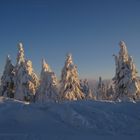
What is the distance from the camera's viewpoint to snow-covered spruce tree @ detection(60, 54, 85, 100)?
5116 cm

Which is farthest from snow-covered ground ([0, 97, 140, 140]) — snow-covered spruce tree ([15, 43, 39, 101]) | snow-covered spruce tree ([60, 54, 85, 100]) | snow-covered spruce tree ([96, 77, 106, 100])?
snow-covered spruce tree ([96, 77, 106, 100])

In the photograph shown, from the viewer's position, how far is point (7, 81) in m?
53.2

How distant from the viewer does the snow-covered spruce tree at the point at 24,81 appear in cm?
5069

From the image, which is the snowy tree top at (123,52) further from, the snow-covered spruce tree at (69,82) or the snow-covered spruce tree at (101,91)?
the snow-covered spruce tree at (101,91)

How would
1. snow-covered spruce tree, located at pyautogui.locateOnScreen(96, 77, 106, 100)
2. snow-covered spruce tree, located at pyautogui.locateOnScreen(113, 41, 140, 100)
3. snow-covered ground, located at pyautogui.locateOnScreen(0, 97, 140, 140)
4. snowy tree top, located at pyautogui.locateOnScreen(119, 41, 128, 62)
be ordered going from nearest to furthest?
snow-covered ground, located at pyautogui.locateOnScreen(0, 97, 140, 140) → snow-covered spruce tree, located at pyautogui.locateOnScreen(113, 41, 140, 100) → snowy tree top, located at pyautogui.locateOnScreen(119, 41, 128, 62) → snow-covered spruce tree, located at pyautogui.locateOnScreen(96, 77, 106, 100)

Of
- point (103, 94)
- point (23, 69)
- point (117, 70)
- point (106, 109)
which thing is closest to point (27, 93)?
point (23, 69)

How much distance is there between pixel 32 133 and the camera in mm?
12641

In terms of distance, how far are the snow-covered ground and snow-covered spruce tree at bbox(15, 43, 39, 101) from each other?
110 ft

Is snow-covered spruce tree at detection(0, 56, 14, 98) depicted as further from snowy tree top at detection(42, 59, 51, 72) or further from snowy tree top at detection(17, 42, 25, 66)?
snowy tree top at detection(42, 59, 51, 72)

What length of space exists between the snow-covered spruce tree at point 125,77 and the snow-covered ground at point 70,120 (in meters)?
31.3

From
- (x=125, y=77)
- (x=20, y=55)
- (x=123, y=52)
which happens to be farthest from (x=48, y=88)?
(x=123, y=52)

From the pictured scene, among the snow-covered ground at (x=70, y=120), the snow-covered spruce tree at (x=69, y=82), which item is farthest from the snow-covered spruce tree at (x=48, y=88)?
the snow-covered ground at (x=70, y=120)

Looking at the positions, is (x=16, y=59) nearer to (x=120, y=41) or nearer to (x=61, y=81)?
(x=61, y=81)

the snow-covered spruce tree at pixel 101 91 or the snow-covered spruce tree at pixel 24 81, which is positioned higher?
the snow-covered spruce tree at pixel 101 91
